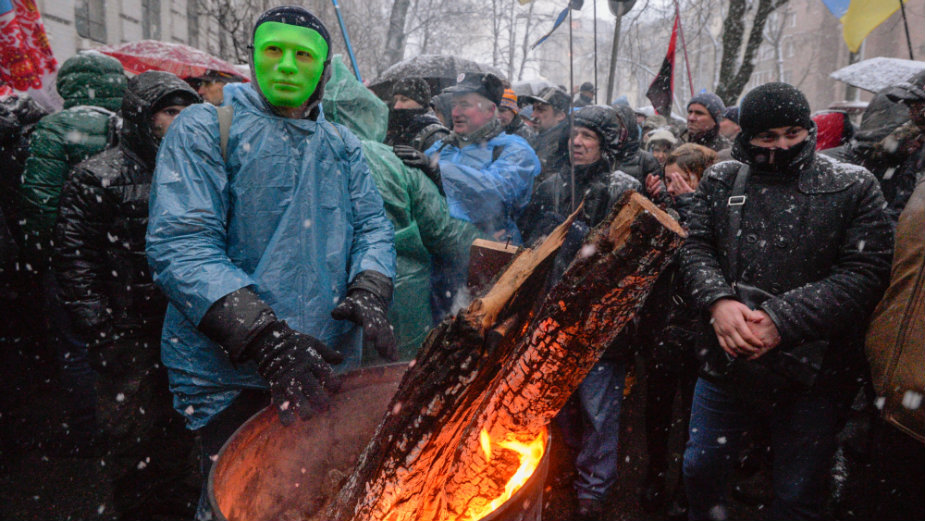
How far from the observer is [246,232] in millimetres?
1938

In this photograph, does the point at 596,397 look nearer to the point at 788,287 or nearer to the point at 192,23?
the point at 788,287

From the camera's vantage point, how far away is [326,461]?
1.84 m

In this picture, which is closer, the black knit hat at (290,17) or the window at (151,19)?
the black knit hat at (290,17)

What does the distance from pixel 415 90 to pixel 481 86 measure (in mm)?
889

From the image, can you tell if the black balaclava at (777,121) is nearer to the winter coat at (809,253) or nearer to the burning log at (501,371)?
the winter coat at (809,253)

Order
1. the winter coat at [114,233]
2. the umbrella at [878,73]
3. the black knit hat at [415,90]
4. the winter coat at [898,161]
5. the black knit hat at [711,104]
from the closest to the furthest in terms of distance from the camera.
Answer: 1. the winter coat at [114,233]
2. the winter coat at [898,161]
3. the umbrella at [878,73]
4. the black knit hat at [415,90]
5. the black knit hat at [711,104]

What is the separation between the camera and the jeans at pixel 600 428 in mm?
3158

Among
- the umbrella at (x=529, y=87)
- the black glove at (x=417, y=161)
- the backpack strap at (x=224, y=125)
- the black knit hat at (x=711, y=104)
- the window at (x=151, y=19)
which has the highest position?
the window at (x=151, y=19)

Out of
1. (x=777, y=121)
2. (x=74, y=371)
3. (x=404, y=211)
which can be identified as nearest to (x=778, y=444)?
(x=777, y=121)

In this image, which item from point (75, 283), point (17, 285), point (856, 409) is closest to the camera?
point (75, 283)

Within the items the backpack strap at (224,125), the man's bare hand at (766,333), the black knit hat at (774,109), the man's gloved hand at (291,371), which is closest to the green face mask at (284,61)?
the backpack strap at (224,125)

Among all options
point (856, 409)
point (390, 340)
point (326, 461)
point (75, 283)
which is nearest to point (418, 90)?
point (75, 283)

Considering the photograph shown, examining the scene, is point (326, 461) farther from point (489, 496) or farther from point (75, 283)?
point (75, 283)

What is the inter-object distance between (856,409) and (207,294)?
365 cm
